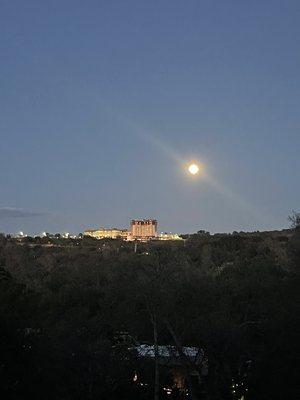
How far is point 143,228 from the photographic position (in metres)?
158

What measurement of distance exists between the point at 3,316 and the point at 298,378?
855 cm

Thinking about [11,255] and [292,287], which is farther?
[11,255]

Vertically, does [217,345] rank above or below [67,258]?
below

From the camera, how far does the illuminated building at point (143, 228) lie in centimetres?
15530

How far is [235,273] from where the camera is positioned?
3275cm

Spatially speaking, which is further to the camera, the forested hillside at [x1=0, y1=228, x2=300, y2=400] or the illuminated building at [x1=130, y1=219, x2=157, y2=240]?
the illuminated building at [x1=130, y1=219, x2=157, y2=240]

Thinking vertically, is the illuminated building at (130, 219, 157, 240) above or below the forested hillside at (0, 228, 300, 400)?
above

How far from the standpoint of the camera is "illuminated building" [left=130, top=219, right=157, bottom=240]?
510 ft

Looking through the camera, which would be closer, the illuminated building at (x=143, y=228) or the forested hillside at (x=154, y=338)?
the forested hillside at (x=154, y=338)

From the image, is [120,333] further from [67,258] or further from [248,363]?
[67,258]

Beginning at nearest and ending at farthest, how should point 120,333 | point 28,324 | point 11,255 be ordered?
point 28,324 < point 120,333 < point 11,255

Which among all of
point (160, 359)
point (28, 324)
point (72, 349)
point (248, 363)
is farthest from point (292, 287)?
point (28, 324)

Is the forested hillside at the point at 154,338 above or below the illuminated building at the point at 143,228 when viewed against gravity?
below

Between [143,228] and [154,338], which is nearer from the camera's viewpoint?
[154,338]
